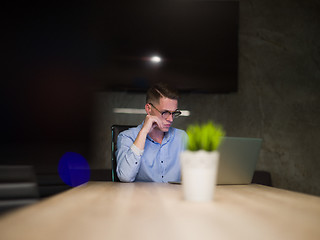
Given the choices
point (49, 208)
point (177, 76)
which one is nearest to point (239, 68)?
point (177, 76)

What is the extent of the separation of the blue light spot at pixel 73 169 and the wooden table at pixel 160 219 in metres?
2.10

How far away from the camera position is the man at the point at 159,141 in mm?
2023

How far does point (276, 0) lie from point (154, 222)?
133 inches

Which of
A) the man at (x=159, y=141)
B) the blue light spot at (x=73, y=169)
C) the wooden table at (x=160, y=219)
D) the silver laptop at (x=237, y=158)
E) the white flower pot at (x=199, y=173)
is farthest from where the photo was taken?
the blue light spot at (x=73, y=169)

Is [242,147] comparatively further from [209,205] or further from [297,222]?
[297,222]

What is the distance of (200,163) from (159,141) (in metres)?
1.28

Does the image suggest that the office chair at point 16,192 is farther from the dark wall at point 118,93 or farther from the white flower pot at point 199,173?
the white flower pot at point 199,173

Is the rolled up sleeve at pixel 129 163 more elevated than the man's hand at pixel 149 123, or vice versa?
the man's hand at pixel 149 123

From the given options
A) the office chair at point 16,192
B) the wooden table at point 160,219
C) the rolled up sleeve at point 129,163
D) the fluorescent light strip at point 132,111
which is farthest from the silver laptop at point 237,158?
the fluorescent light strip at point 132,111

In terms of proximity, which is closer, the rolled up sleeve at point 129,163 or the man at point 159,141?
the rolled up sleeve at point 129,163

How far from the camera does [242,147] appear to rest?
1.42 metres

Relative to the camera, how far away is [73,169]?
3141 mm

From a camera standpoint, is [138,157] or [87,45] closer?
[138,157]

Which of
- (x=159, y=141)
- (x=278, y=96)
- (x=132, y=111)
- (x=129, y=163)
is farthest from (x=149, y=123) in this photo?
(x=278, y=96)
